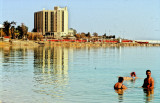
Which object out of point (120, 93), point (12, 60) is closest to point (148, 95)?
point (120, 93)

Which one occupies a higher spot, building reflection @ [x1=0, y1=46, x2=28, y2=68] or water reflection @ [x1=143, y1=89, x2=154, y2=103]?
building reflection @ [x1=0, y1=46, x2=28, y2=68]

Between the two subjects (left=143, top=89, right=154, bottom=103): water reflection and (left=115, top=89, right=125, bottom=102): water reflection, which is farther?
(left=143, top=89, right=154, bottom=103): water reflection

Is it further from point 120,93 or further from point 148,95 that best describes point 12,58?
point 148,95

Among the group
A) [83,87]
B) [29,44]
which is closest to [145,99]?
[83,87]

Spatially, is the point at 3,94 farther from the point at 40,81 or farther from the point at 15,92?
the point at 40,81

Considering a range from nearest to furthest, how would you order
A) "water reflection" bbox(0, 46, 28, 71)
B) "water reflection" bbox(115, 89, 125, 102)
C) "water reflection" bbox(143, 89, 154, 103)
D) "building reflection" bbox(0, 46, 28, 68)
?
"water reflection" bbox(115, 89, 125, 102), "water reflection" bbox(143, 89, 154, 103), "water reflection" bbox(0, 46, 28, 71), "building reflection" bbox(0, 46, 28, 68)

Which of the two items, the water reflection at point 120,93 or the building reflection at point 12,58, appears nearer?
the water reflection at point 120,93

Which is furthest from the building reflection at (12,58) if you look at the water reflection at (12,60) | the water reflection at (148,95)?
the water reflection at (148,95)

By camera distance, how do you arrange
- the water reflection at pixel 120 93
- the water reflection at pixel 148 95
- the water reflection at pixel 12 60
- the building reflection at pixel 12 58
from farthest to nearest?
1. the building reflection at pixel 12 58
2. the water reflection at pixel 12 60
3. the water reflection at pixel 148 95
4. the water reflection at pixel 120 93

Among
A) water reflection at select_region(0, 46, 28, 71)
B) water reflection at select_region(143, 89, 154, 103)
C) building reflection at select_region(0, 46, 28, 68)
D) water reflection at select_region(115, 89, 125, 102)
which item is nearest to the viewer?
water reflection at select_region(115, 89, 125, 102)

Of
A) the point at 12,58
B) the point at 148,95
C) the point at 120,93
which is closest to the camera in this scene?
the point at 148,95

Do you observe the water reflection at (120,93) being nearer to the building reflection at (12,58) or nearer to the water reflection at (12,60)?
the water reflection at (12,60)

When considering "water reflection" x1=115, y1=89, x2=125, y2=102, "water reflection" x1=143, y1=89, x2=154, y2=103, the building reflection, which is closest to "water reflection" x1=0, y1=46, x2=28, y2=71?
the building reflection

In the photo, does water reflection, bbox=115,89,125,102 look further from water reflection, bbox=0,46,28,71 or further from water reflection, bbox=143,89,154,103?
water reflection, bbox=0,46,28,71
